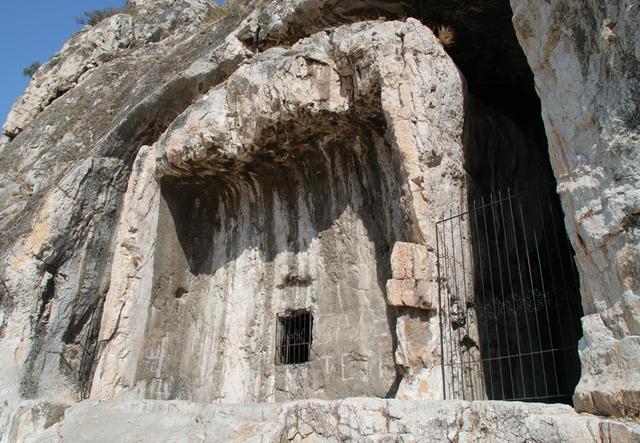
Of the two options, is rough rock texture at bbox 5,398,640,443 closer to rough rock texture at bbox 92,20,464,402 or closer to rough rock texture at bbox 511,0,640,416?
rough rock texture at bbox 511,0,640,416

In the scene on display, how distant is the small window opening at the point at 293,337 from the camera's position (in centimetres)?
786

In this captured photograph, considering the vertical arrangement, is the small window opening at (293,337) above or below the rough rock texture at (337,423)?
above

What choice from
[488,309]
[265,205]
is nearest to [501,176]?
[488,309]

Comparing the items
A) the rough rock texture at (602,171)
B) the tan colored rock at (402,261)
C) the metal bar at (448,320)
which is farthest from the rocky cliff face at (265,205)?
the rough rock texture at (602,171)

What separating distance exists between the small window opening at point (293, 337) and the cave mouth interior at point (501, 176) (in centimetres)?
247

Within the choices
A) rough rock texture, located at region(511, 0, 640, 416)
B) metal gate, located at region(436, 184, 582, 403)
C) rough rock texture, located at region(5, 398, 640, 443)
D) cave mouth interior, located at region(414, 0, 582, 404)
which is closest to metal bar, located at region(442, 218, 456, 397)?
metal gate, located at region(436, 184, 582, 403)

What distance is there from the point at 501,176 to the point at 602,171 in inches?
164

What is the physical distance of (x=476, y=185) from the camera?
288 inches

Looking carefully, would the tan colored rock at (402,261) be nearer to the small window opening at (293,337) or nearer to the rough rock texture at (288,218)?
the rough rock texture at (288,218)

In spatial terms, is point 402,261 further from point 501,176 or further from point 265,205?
point 265,205

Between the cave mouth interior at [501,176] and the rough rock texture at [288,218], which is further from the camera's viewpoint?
the rough rock texture at [288,218]

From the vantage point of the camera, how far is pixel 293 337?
26.3 ft

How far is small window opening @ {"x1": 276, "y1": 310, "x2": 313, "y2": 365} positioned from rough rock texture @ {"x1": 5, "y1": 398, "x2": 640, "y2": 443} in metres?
2.02

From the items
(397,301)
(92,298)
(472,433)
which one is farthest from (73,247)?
(472,433)
